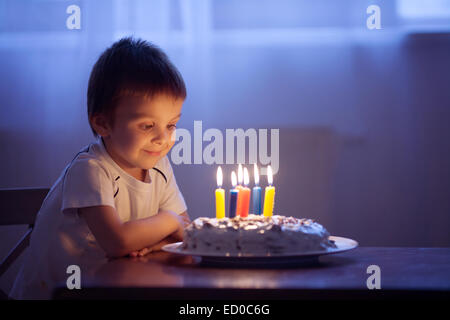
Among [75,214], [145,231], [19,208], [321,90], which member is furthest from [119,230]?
[321,90]

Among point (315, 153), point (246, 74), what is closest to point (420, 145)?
point (315, 153)

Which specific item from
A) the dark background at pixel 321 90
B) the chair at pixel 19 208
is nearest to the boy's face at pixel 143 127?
the chair at pixel 19 208

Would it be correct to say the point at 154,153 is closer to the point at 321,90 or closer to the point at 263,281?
the point at 263,281

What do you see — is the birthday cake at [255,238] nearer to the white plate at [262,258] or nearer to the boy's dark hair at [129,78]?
the white plate at [262,258]

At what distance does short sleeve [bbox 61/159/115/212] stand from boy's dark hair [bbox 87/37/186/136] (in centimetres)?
13

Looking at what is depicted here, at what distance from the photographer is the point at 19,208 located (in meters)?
1.45

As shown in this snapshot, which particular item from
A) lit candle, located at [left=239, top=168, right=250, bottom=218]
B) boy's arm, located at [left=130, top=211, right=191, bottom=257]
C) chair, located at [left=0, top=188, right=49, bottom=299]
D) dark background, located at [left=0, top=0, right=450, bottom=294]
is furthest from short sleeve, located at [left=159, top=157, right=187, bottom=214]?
dark background, located at [left=0, top=0, right=450, bottom=294]

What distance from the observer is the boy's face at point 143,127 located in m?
1.10

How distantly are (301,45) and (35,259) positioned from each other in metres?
1.41

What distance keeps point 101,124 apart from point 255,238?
0.51 meters

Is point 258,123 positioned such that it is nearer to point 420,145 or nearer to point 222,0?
point 222,0

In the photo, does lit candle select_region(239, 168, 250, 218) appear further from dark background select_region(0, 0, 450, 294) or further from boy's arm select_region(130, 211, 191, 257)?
dark background select_region(0, 0, 450, 294)

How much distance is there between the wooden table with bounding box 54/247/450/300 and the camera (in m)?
0.62

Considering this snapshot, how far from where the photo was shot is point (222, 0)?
2082mm
